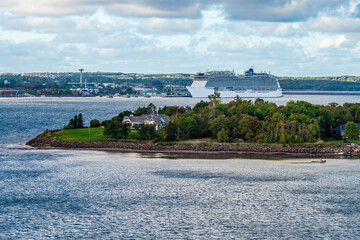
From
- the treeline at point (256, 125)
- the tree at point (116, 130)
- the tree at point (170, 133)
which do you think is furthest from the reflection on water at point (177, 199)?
the tree at point (116, 130)

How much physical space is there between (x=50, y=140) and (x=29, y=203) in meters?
35.3

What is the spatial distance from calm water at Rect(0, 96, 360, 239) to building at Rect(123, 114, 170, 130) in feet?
60.6

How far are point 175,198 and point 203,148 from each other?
26.5 metres

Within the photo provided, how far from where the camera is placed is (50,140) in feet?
243

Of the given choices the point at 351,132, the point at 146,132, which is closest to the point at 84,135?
the point at 146,132

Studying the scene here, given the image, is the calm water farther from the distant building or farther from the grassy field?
→ the distant building

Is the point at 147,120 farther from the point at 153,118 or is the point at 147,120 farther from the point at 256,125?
the point at 256,125

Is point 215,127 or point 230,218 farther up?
point 215,127

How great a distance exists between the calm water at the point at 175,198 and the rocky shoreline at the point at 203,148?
17.3 feet

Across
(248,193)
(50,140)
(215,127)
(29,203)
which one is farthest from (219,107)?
(29,203)

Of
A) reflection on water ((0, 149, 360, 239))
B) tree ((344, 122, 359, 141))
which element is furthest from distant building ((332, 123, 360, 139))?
reflection on water ((0, 149, 360, 239))

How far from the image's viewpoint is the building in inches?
3163

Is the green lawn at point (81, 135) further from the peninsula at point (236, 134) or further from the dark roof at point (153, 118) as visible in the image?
the dark roof at point (153, 118)

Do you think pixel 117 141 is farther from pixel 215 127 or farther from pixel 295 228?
pixel 295 228
